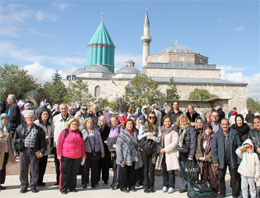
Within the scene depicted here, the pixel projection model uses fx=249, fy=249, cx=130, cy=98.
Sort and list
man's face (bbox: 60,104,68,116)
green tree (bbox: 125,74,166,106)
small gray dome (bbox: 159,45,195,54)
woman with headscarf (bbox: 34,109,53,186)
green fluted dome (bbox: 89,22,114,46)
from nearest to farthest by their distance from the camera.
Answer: woman with headscarf (bbox: 34,109,53,186) → man's face (bbox: 60,104,68,116) → green tree (bbox: 125,74,166,106) → small gray dome (bbox: 159,45,195,54) → green fluted dome (bbox: 89,22,114,46)

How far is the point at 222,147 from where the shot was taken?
452 cm

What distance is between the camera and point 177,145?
481 cm

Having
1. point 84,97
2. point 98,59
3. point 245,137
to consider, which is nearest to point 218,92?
point 84,97

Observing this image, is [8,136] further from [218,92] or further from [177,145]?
[218,92]

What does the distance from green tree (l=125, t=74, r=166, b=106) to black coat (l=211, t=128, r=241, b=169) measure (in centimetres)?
2139

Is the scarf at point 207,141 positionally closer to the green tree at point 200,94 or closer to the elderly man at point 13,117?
the elderly man at point 13,117

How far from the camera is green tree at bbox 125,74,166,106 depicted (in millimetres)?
26438

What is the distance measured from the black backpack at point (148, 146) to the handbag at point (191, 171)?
0.67m

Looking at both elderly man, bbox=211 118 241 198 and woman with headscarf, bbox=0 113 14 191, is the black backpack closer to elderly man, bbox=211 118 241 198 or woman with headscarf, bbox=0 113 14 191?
elderly man, bbox=211 118 241 198

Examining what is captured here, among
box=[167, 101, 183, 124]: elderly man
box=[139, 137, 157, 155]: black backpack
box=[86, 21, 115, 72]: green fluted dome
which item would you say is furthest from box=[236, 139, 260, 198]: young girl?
box=[86, 21, 115, 72]: green fluted dome

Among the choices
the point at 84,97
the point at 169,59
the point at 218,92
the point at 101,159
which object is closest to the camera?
the point at 101,159

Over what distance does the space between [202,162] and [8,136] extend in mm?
3858

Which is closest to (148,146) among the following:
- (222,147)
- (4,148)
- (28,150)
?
(222,147)

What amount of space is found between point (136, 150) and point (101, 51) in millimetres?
45881
